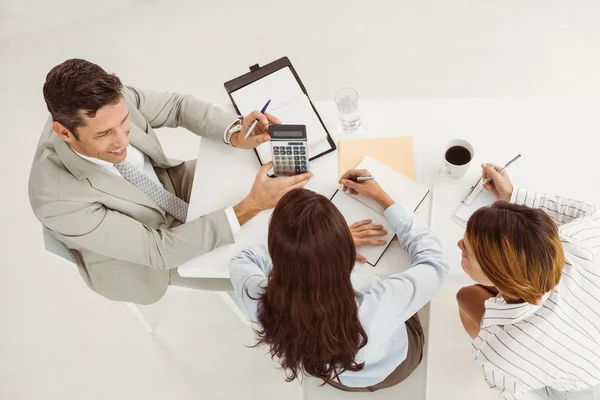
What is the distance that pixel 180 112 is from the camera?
5.76ft

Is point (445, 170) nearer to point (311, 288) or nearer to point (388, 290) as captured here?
point (388, 290)

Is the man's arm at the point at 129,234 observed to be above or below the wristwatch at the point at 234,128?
below

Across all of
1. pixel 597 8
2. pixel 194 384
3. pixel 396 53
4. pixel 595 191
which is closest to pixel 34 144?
pixel 194 384

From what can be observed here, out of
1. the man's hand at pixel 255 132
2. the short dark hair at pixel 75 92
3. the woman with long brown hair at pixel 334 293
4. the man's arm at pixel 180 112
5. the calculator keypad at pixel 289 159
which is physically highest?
the short dark hair at pixel 75 92

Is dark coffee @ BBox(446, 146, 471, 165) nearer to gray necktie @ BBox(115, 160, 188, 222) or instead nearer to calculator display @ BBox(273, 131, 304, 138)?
calculator display @ BBox(273, 131, 304, 138)

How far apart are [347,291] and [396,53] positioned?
184 cm

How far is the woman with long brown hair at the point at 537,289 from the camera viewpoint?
117 centimetres

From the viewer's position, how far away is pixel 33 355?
220cm

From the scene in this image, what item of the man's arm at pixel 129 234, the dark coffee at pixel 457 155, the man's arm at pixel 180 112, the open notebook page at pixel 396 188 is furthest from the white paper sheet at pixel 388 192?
the man's arm at pixel 180 112

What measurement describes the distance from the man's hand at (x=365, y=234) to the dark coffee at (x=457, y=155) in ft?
0.87

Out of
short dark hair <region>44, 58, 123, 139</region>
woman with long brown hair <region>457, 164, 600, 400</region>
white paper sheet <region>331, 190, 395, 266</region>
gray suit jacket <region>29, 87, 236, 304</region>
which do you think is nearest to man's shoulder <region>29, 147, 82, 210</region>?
gray suit jacket <region>29, 87, 236, 304</region>

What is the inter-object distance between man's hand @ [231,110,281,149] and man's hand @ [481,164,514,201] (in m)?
0.59

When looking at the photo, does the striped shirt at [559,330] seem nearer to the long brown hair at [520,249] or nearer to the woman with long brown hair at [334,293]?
the long brown hair at [520,249]

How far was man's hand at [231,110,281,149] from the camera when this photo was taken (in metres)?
1.56
